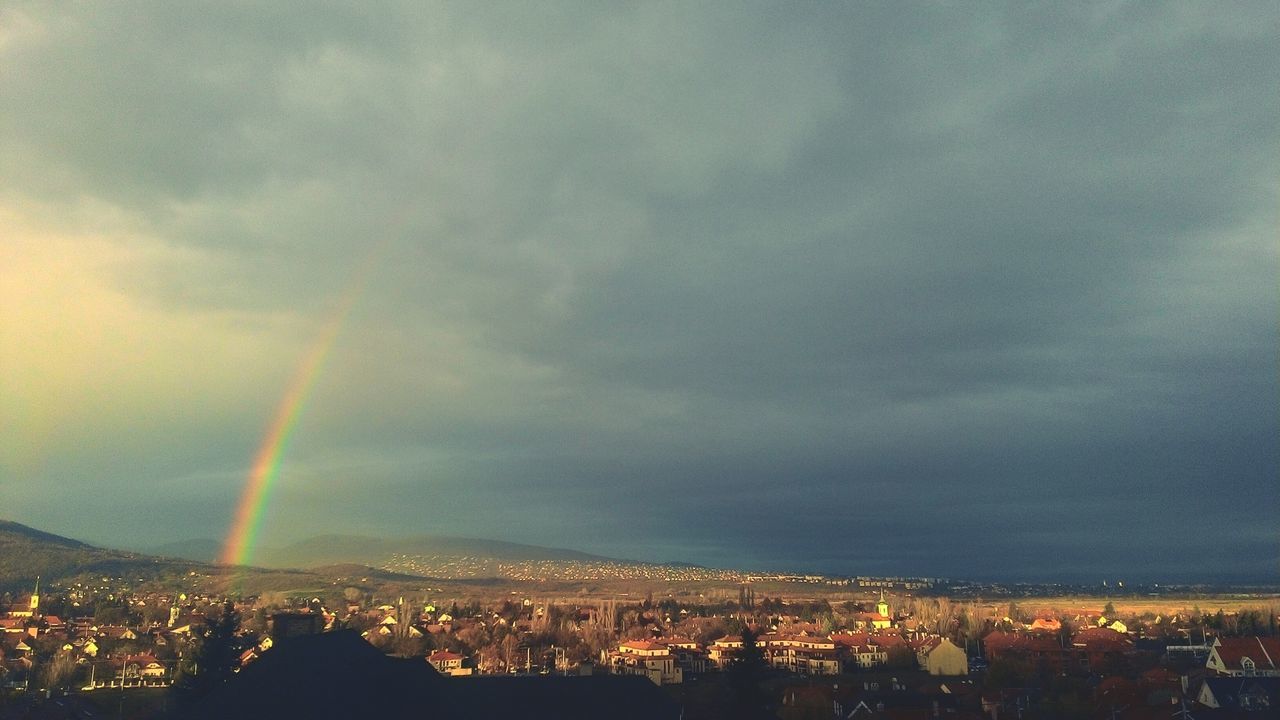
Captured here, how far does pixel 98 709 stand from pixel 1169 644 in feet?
416

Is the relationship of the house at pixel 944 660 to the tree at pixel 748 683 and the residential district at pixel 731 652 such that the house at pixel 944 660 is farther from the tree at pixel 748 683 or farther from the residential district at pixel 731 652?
the tree at pixel 748 683

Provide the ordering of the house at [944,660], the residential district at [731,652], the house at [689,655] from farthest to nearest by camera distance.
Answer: the house at [944,660]
the house at [689,655]
the residential district at [731,652]

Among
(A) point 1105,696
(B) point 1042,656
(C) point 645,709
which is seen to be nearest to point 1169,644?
(B) point 1042,656

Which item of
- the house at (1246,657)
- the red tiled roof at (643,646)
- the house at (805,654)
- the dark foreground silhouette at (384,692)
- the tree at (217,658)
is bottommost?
the house at (805,654)

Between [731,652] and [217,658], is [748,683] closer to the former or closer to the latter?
[731,652]

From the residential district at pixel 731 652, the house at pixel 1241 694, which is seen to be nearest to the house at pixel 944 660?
the residential district at pixel 731 652

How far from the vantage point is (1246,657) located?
8819 centimetres

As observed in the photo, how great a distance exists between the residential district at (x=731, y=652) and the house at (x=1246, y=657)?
0.69 ft

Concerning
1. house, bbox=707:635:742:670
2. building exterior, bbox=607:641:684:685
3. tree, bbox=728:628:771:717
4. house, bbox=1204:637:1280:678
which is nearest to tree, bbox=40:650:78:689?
building exterior, bbox=607:641:684:685

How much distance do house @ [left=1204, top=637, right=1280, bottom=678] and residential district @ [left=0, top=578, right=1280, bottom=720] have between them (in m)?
0.21

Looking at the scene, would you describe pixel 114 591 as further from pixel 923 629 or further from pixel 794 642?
pixel 923 629

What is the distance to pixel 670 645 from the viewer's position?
353ft

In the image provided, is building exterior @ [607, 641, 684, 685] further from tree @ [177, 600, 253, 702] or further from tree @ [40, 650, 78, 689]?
tree @ [40, 650, 78, 689]

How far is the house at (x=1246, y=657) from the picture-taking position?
3378 inches
